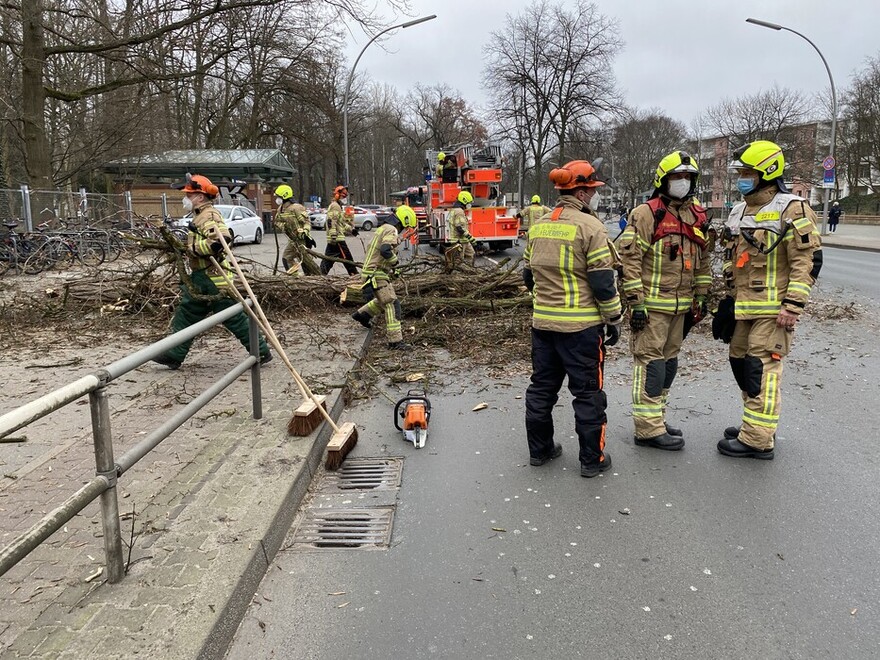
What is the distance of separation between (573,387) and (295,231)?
8.16 m

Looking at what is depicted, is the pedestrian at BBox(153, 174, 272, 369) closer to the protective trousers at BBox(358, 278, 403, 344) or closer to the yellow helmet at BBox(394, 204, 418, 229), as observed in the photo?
the protective trousers at BBox(358, 278, 403, 344)

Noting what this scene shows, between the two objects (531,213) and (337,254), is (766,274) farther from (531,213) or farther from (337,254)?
(531,213)

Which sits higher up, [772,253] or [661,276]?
[772,253]

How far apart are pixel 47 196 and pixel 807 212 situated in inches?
723

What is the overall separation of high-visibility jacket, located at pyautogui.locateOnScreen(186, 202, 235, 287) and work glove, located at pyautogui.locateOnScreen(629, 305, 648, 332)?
3491 millimetres

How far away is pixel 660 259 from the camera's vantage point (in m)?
4.34

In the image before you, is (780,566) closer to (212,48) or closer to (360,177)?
(212,48)

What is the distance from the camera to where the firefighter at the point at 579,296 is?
3.90 meters

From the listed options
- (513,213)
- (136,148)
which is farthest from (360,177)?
(513,213)

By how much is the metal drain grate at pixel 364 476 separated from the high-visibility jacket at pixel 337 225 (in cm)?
876

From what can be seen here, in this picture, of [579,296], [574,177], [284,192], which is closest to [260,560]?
[579,296]

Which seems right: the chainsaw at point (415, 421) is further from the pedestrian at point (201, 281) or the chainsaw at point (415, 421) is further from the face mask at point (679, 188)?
the face mask at point (679, 188)

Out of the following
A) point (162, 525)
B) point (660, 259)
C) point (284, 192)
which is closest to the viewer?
point (162, 525)

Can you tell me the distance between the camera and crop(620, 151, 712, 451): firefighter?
14.1 ft
